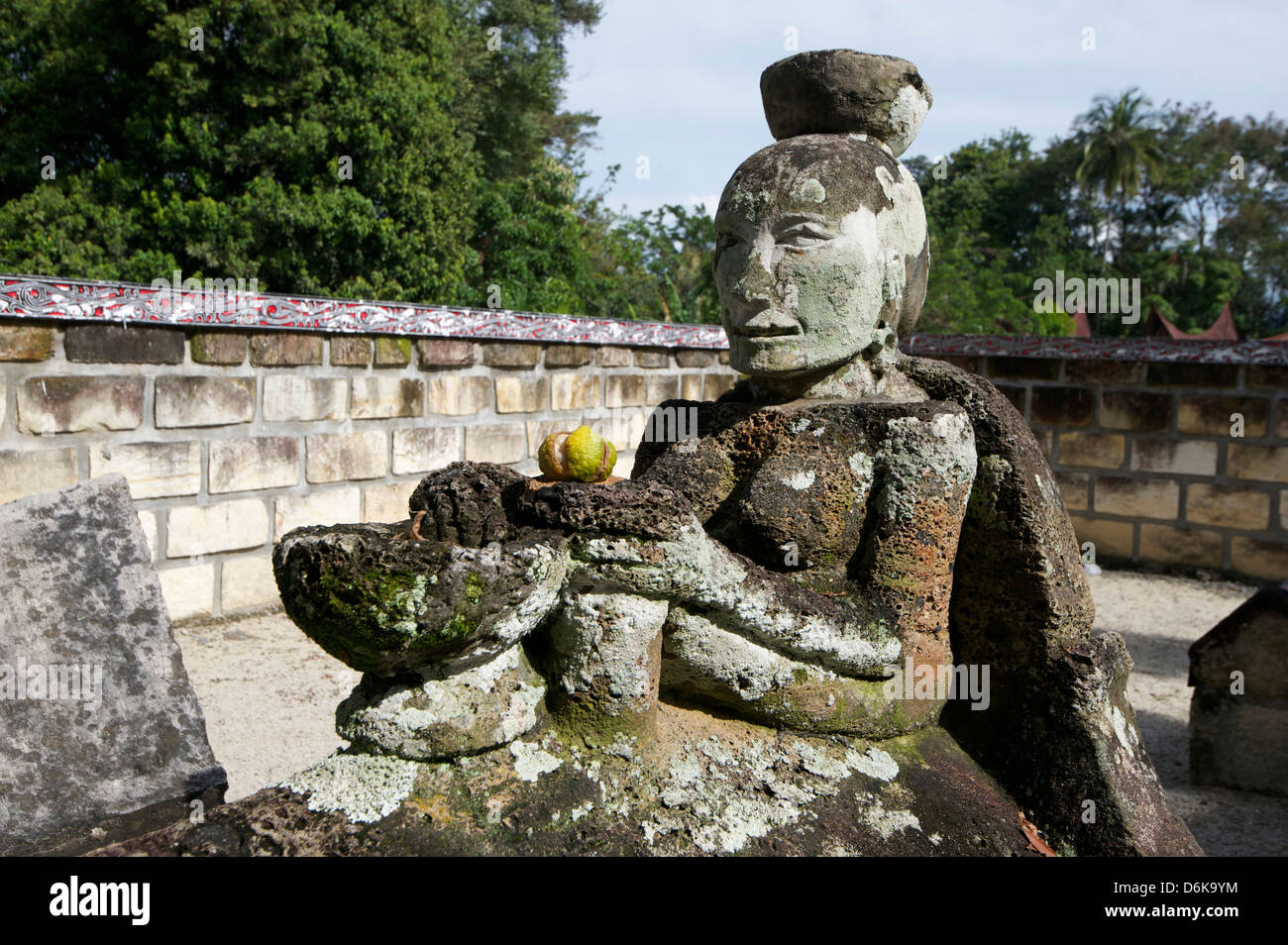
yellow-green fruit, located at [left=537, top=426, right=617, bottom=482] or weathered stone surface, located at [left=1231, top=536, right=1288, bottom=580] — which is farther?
weathered stone surface, located at [left=1231, top=536, right=1288, bottom=580]

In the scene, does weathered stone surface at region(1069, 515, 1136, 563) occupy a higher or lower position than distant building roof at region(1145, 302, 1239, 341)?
lower

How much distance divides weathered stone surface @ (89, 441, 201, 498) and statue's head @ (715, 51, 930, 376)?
12.7 feet

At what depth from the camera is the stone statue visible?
181 cm

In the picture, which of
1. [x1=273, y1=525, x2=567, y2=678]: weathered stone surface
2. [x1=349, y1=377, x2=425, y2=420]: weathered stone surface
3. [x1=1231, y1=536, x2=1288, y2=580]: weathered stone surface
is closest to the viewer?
[x1=273, y1=525, x2=567, y2=678]: weathered stone surface

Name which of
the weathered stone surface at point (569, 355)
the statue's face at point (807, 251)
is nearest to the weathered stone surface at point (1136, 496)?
the weathered stone surface at point (569, 355)

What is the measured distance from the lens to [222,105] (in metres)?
12.8

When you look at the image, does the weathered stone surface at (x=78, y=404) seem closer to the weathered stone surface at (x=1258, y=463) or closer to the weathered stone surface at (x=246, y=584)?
the weathered stone surface at (x=246, y=584)

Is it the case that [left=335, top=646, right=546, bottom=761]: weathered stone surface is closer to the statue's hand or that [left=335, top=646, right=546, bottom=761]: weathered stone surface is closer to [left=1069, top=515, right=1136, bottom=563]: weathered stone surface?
the statue's hand

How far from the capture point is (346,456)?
612cm

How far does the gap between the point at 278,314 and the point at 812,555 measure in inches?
169

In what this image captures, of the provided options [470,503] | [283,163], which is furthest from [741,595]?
[283,163]

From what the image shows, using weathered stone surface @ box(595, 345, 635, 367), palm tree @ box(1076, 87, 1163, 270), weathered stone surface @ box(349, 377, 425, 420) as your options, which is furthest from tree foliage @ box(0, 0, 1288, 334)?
palm tree @ box(1076, 87, 1163, 270)
